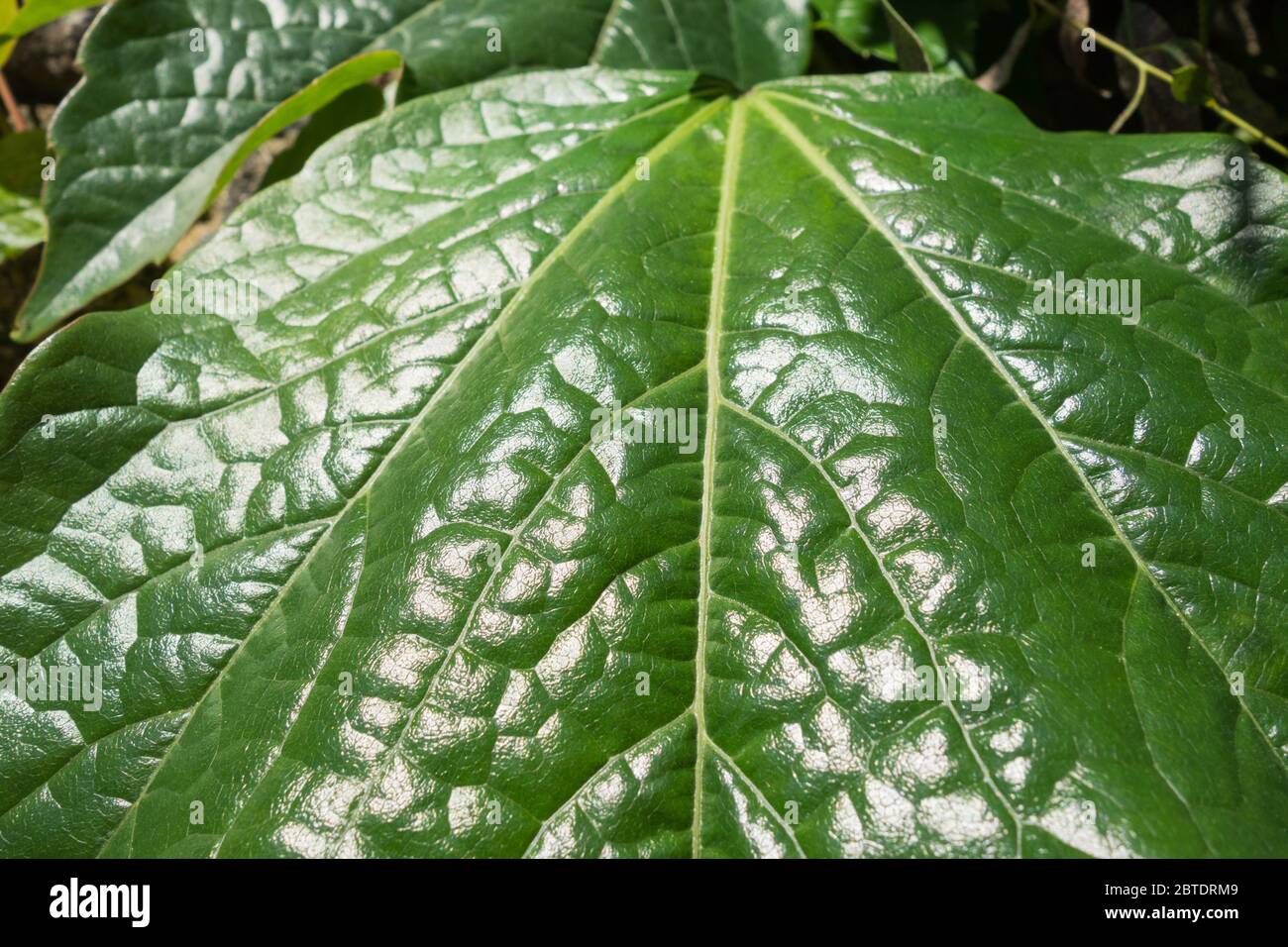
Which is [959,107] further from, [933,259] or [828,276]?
[828,276]

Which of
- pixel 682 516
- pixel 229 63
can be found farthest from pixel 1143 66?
pixel 229 63

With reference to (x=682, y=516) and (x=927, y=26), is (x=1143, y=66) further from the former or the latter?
(x=682, y=516)

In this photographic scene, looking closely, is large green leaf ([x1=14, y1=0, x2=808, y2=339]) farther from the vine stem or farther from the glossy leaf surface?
the vine stem

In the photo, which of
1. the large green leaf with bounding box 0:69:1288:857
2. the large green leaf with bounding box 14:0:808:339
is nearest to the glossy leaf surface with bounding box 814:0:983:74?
the large green leaf with bounding box 14:0:808:339

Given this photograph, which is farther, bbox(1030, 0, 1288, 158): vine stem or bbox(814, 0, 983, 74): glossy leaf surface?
bbox(814, 0, 983, 74): glossy leaf surface

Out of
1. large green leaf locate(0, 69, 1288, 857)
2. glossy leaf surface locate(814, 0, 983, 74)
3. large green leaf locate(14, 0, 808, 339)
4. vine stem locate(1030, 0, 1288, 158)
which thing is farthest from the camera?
glossy leaf surface locate(814, 0, 983, 74)

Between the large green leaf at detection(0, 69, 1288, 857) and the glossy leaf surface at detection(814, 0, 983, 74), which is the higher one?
the glossy leaf surface at detection(814, 0, 983, 74)

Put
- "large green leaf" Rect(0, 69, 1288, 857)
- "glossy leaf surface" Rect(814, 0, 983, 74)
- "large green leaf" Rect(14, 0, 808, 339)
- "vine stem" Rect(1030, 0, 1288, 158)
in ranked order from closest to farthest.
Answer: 1. "large green leaf" Rect(0, 69, 1288, 857)
2. "large green leaf" Rect(14, 0, 808, 339)
3. "vine stem" Rect(1030, 0, 1288, 158)
4. "glossy leaf surface" Rect(814, 0, 983, 74)
